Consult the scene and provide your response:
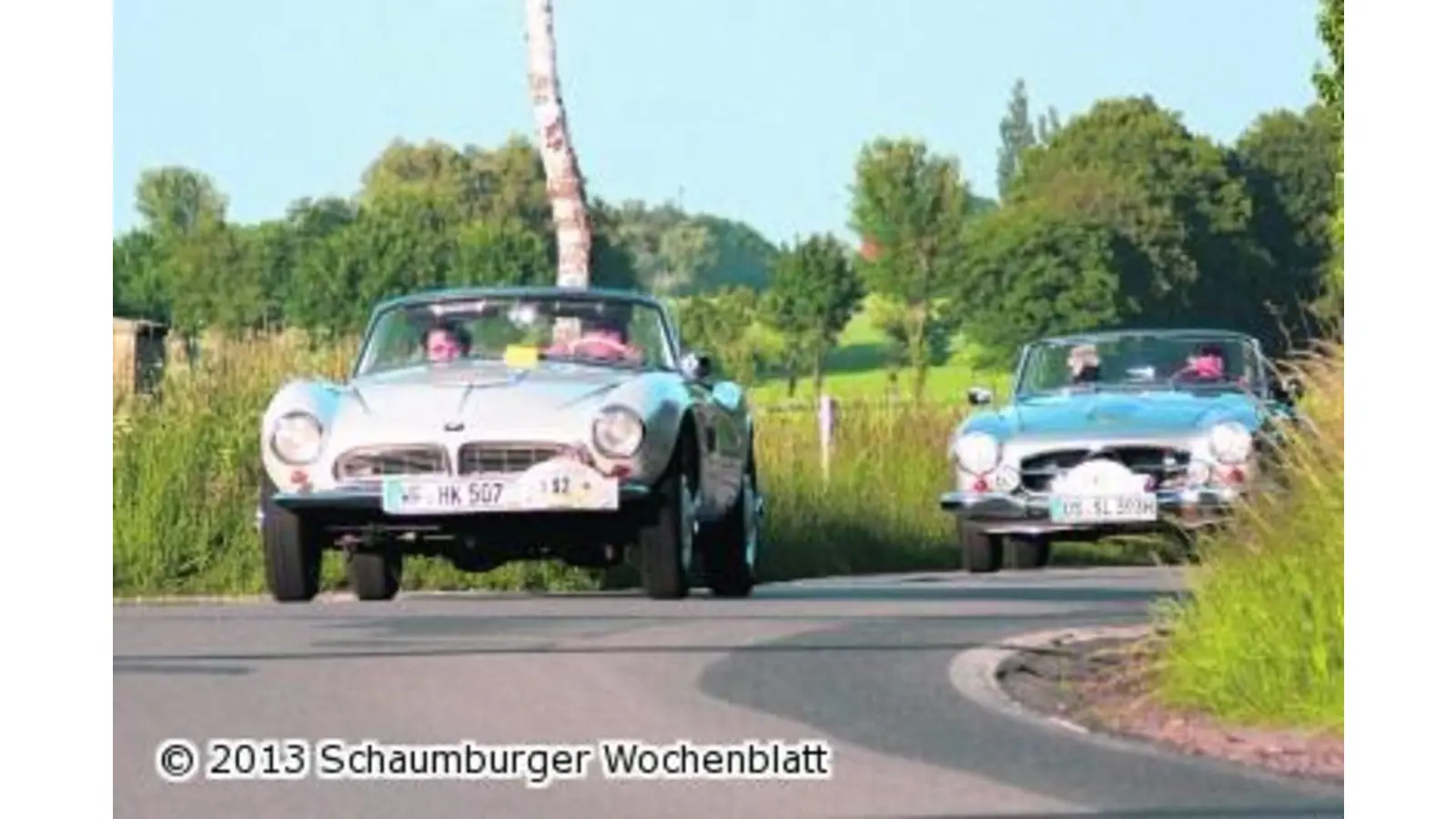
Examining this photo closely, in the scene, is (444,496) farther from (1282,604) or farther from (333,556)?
(333,556)

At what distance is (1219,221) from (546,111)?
4.58 m

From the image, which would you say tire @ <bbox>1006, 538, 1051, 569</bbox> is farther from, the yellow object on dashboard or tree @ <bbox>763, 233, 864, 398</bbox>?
the yellow object on dashboard

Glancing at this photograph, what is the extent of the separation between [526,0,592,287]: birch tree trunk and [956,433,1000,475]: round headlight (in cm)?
228

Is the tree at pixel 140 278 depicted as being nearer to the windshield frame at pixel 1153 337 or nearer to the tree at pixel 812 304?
the tree at pixel 812 304

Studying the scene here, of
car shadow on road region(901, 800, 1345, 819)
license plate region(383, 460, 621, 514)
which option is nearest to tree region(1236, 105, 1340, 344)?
license plate region(383, 460, 621, 514)

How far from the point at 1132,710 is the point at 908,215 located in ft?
28.8

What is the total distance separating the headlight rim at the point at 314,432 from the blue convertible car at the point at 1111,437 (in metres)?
5.05

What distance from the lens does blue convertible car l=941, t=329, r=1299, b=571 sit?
20.5 metres

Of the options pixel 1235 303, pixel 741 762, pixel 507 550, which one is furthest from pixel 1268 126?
pixel 741 762

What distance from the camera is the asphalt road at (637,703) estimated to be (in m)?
9.62

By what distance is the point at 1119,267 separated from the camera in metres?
23.3

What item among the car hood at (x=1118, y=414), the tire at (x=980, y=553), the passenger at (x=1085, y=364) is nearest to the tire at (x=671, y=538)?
the car hood at (x=1118, y=414)

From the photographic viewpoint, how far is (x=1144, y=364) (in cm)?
2178

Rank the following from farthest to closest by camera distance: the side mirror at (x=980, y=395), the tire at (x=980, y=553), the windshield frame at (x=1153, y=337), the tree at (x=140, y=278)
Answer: the tire at (x=980, y=553)
the side mirror at (x=980, y=395)
the windshield frame at (x=1153, y=337)
the tree at (x=140, y=278)
